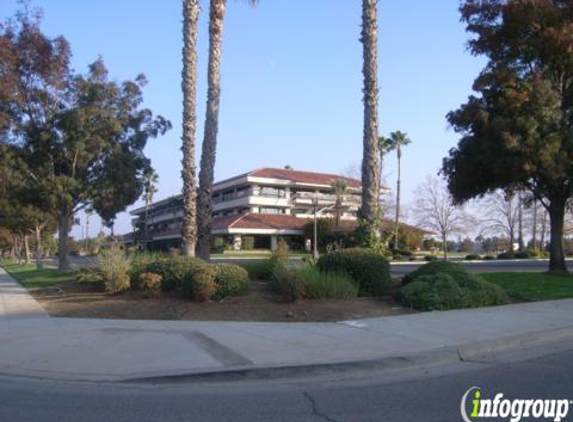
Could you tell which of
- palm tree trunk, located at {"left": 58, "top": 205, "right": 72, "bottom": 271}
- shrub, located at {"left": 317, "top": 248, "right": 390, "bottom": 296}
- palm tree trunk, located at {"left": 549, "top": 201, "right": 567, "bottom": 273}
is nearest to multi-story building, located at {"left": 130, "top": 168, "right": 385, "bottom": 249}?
palm tree trunk, located at {"left": 58, "top": 205, "right": 72, "bottom": 271}

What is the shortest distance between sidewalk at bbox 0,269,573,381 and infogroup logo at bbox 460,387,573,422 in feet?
6.13

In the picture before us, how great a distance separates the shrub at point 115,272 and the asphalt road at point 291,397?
7.78 m

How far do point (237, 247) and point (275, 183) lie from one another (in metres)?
13.1

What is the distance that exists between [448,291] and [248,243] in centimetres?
5811

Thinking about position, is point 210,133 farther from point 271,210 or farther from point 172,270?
point 271,210

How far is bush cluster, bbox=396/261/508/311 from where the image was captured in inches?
517

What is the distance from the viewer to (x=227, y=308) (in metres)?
13.0

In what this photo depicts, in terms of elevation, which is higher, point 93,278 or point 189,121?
point 189,121

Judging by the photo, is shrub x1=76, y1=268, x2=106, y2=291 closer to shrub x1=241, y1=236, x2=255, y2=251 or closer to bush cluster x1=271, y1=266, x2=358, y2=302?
bush cluster x1=271, y1=266, x2=358, y2=302

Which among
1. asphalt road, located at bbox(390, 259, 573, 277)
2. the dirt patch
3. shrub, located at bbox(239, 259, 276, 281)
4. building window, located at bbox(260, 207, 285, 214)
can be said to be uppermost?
building window, located at bbox(260, 207, 285, 214)

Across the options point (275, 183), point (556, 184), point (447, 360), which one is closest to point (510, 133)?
point (556, 184)

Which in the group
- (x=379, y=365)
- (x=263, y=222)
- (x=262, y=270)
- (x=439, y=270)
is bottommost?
(x=379, y=365)

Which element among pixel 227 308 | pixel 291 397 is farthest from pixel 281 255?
pixel 291 397

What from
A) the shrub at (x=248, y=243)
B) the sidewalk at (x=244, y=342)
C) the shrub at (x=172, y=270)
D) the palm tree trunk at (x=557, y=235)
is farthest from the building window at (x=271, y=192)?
the sidewalk at (x=244, y=342)
